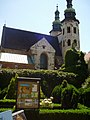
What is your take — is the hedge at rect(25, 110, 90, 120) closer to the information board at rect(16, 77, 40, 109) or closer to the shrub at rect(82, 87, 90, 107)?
the information board at rect(16, 77, 40, 109)

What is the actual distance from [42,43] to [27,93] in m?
33.5

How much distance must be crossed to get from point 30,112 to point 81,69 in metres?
20.4

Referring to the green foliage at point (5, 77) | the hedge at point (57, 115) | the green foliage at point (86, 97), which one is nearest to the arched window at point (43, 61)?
the green foliage at point (5, 77)

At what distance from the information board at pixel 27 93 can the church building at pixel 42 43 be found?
2601 centimetres

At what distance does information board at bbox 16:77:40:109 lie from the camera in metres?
12.7

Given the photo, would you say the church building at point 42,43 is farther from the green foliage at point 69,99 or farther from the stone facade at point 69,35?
the green foliage at point 69,99

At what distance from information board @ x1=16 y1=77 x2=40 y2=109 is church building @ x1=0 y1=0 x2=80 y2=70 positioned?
85.3ft

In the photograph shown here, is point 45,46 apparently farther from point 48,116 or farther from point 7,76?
point 48,116

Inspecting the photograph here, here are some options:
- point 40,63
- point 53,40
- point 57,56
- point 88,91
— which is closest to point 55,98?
point 88,91

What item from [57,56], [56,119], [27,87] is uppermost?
[57,56]

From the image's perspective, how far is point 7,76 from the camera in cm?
2509

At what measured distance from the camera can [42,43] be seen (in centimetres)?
4572

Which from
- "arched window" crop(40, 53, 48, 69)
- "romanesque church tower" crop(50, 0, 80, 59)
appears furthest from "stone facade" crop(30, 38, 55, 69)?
"romanesque church tower" crop(50, 0, 80, 59)

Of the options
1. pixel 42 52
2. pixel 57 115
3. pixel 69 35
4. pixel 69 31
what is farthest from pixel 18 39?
pixel 57 115
